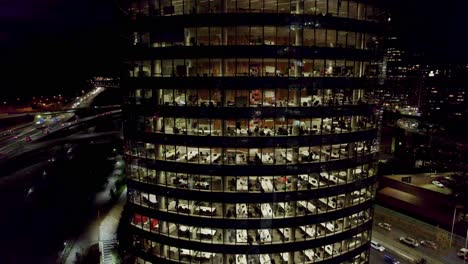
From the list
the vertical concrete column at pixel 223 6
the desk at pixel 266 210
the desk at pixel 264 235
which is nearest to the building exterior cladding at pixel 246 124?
the vertical concrete column at pixel 223 6

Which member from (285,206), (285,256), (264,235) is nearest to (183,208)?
(264,235)

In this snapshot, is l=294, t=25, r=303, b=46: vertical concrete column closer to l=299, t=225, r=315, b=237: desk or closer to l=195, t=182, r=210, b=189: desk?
l=195, t=182, r=210, b=189: desk

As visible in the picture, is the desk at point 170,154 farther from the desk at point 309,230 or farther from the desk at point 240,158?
the desk at point 309,230

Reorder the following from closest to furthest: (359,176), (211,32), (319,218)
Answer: (211,32), (319,218), (359,176)

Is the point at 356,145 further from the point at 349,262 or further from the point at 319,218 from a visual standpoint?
the point at 349,262

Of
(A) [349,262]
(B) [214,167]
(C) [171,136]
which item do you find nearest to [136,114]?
(C) [171,136]

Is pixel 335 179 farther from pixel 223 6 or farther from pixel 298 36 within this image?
pixel 223 6
